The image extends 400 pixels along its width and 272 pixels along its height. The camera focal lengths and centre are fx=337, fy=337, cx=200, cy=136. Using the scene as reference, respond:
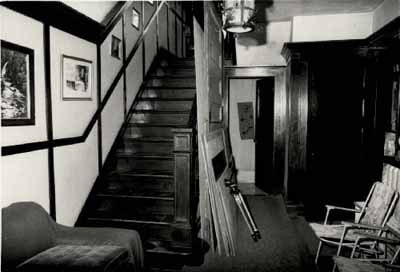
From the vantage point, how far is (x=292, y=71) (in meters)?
5.07

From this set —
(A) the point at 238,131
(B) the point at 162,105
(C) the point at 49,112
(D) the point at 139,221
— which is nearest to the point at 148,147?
(B) the point at 162,105

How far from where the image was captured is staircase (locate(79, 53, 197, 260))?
11.4 feet

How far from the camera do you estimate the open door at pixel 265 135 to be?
682cm

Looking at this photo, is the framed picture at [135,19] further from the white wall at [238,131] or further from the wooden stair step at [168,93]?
the white wall at [238,131]

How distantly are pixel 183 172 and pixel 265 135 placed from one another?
3843 mm

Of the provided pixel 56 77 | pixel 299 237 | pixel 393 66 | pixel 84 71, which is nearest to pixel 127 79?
pixel 84 71

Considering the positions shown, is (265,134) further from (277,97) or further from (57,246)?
(57,246)

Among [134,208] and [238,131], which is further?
[238,131]

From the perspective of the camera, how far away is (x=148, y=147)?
15.5ft

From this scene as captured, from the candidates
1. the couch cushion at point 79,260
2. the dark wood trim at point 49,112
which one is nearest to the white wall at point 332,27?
the dark wood trim at point 49,112

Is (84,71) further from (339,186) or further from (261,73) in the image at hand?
(339,186)

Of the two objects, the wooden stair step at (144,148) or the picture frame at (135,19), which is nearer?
the wooden stair step at (144,148)

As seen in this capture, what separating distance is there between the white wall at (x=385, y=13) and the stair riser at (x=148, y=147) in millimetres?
3514

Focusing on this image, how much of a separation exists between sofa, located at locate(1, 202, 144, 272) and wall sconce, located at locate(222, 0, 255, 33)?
197 centimetres
